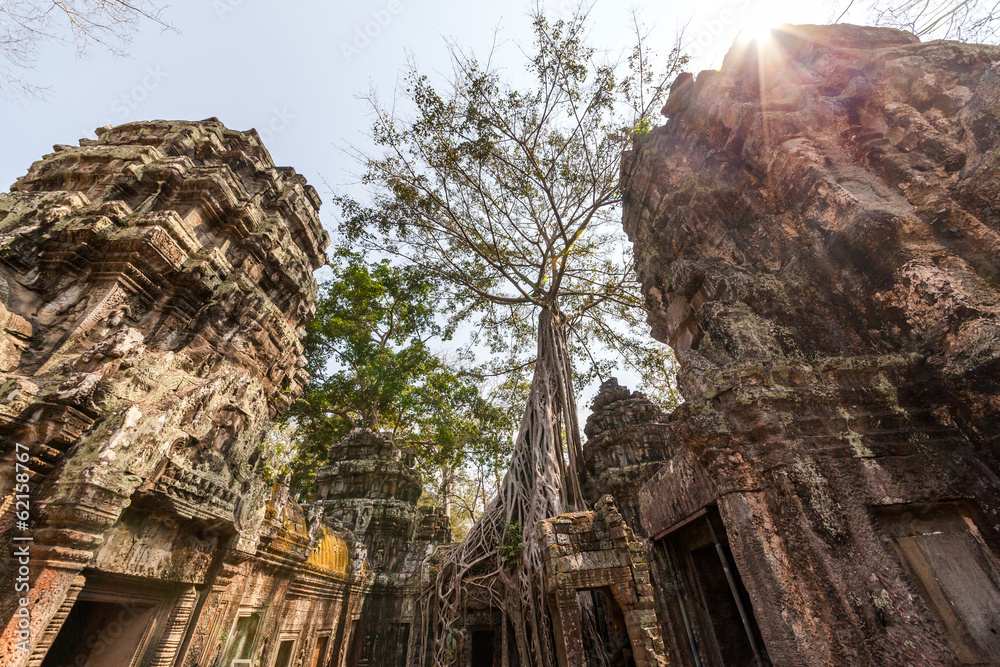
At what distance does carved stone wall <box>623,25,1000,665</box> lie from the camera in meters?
1.84

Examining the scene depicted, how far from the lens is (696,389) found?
250 cm

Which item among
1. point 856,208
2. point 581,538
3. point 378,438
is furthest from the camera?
point 378,438

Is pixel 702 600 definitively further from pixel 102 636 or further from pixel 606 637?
pixel 102 636

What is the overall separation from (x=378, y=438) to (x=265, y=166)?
19.0ft

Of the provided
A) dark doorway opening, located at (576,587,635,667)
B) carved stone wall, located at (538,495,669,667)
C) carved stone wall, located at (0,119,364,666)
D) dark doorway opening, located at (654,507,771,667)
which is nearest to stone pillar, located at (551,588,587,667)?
carved stone wall, located at (538,495,669,667)

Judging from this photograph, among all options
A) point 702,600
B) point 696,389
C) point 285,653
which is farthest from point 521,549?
point 696,389

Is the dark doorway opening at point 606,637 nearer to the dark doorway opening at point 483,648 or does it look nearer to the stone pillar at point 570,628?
the stone pillar at point 570,628

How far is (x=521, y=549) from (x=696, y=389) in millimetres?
3872

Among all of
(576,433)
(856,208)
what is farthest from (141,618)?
(856,208)

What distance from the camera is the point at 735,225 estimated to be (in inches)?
138

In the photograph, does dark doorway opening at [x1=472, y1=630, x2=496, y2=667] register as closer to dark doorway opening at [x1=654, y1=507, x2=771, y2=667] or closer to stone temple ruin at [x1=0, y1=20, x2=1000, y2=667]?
stone temple ruin at [x1=0, y1=20, x2=1000, y2=667]

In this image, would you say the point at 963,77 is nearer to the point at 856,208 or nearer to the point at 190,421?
the point at 856,208

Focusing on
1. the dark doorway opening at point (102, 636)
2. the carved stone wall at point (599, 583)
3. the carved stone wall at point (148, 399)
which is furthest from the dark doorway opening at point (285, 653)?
the carved stone wall at point (599, 583)

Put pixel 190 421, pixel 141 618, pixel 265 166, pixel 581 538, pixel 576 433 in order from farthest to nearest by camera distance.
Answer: pixel 576 433, pixel 265 166, pixel 581 538, pixel 190 421, pixel 141 618
